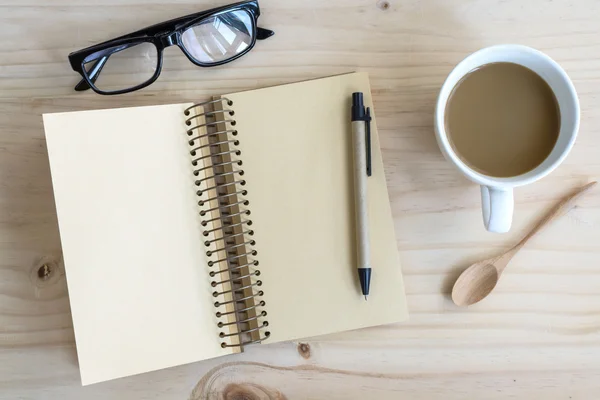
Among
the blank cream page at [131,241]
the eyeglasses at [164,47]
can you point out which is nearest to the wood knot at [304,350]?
the blank cream page at [131,241]

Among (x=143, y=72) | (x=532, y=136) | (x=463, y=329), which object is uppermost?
(x=143, y=72)

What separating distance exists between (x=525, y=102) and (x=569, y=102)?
48 millimetres

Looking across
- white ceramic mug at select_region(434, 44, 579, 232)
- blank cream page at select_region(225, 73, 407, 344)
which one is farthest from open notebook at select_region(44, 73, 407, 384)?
white ceramic mug at select_region(434, 44, 579, 232)

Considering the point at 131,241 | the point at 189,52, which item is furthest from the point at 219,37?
the point at 131,241

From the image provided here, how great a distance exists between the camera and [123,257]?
676 mm

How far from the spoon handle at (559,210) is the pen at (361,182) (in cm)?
20

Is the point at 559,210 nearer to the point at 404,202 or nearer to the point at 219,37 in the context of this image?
the point at 404,202

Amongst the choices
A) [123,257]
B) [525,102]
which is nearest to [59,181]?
[123,257]

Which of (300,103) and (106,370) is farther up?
(300,103)

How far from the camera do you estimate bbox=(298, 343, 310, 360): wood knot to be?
0.71 metres

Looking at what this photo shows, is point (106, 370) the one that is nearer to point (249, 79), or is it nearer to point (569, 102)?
point (249, 79)

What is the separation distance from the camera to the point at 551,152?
63cm

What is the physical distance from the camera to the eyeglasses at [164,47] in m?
0.67

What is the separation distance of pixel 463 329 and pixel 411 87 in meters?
0.32
